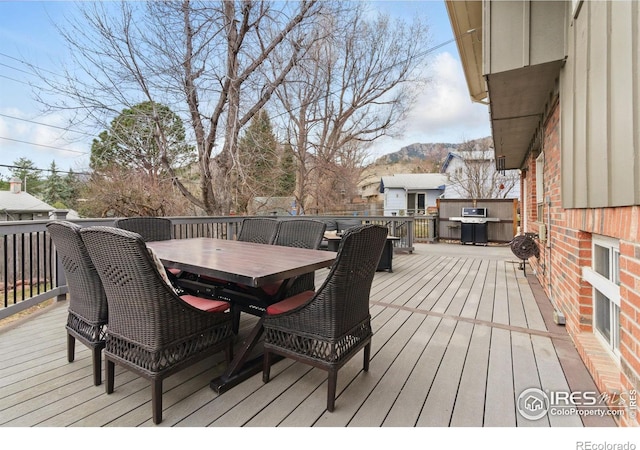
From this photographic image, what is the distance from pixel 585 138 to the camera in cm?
191

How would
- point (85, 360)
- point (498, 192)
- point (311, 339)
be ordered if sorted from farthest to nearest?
1. point (498, 192)
2. point (85, 360)
3. point (311, 339)

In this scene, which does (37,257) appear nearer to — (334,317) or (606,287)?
(334,317)

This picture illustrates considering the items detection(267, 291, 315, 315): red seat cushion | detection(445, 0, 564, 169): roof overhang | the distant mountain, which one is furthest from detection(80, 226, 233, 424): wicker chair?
the distant mountain

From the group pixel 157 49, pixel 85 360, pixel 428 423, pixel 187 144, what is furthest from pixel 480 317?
pixel 157 49

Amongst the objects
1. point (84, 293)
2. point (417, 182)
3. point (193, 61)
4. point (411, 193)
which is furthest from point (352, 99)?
point (84, 293)

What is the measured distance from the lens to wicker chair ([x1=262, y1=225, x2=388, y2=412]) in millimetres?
1656

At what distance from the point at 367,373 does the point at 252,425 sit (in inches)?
32.0

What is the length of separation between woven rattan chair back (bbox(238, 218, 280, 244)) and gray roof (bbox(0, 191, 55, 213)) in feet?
56.0

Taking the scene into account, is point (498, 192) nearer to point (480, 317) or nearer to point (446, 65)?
point (446, 65)

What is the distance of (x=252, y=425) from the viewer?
154 cm

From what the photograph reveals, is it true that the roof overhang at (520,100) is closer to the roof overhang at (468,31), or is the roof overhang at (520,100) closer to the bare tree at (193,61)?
the roof overhang at (468,31)

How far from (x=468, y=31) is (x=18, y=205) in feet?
68.4

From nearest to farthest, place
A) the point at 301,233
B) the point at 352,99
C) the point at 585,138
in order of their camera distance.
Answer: the point at 585,138 → the point at 301,233 → the point at 352,99

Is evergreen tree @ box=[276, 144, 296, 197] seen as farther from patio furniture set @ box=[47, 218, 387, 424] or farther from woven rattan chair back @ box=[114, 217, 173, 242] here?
patio furniture set @ box=[47, 218, 387, 424]
